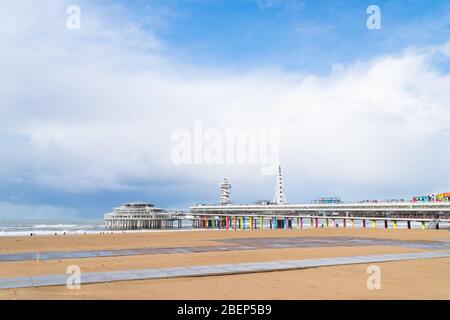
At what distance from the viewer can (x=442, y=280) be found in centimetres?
1332

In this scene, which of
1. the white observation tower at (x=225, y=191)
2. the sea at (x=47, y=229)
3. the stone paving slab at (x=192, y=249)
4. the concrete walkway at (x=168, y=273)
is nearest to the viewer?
the concrete walkway at (x=168, y=273)

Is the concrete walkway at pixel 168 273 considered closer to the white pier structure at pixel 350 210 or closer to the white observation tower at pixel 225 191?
the white pier structure at pixel 350 210

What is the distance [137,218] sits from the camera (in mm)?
108812

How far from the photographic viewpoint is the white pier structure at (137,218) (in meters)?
107

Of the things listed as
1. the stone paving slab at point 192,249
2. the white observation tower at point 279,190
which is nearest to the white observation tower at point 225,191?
the white observation tower at point 279,190

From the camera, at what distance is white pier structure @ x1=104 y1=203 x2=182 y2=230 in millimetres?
107350

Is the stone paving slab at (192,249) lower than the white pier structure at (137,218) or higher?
higher

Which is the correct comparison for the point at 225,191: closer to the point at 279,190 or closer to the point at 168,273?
the point at 279,190

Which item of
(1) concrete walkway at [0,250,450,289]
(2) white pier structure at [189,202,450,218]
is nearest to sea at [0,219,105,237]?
(2) white pier structure at [189,202,450,218]

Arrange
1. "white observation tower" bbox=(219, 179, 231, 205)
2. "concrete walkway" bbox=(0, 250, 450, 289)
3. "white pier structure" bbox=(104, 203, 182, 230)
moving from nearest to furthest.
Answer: "concrete walkway" bbox=(0, 250, 450, 289)
"white pier structure" bbox=(104, 203, 182, 230)
"white observation tower" bbox=(219, 179, 231, 205)

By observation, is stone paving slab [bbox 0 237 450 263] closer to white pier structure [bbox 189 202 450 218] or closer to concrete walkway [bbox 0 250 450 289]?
concrete walkway [bbox 0 250 450 289]
